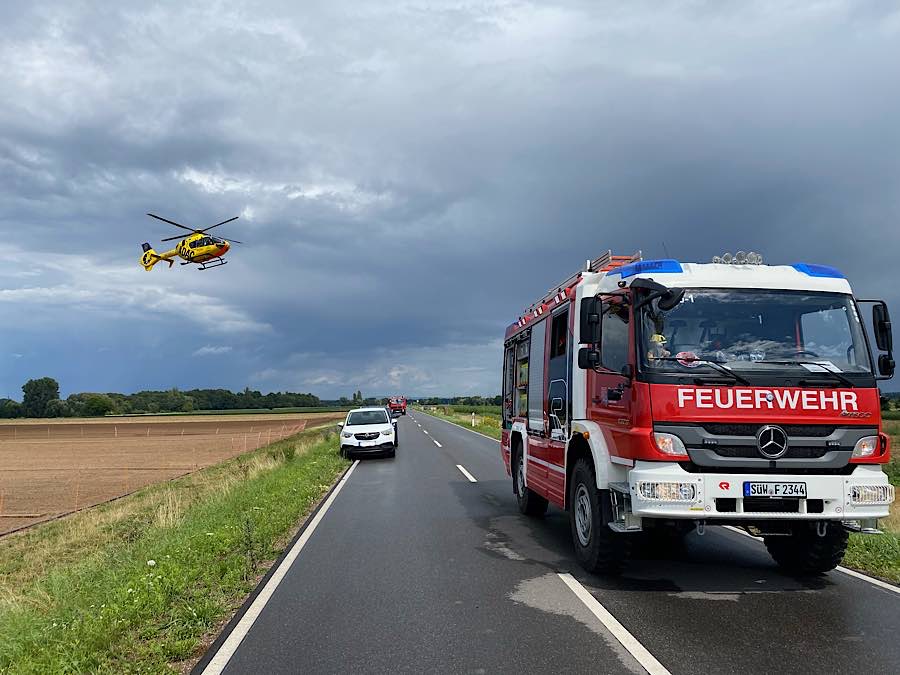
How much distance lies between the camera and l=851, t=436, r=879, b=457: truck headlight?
5.99m

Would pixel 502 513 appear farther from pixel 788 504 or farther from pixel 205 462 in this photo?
pixel 205 462

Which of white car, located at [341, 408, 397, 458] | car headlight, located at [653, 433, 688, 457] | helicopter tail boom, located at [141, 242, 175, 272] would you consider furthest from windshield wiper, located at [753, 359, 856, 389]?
helicopter tail boom, located at [141, 242, 175, 272]

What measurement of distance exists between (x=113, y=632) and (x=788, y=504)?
5595mm

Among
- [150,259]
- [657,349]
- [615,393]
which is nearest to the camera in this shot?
[657,349]

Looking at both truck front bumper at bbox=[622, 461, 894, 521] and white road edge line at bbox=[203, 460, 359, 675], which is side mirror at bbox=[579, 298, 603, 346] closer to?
truck front bumper at bbox=[622, 461, 894, 521]

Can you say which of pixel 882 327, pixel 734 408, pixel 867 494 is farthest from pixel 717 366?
pixel 882 327

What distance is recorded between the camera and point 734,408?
5.89 meters

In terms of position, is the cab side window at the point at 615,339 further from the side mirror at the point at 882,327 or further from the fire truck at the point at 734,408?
the side mirror at the point at 882,327

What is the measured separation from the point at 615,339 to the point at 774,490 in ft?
6.36

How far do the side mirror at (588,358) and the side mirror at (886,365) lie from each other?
2597 mm

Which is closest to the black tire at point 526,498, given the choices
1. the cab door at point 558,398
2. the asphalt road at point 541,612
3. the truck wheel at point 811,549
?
the asphalt road at point 541,612

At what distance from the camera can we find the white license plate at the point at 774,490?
229 inches

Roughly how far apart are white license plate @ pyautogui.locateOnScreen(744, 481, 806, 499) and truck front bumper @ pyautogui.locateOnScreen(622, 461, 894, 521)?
3 centimetres

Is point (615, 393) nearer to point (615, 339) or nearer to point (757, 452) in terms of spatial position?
point (615, 339)
